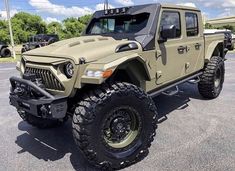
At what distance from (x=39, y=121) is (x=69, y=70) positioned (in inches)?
62.1

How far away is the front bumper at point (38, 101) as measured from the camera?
3.28 meters

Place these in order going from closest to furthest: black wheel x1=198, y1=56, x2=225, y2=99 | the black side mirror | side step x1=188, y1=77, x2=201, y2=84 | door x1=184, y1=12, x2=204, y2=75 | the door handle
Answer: the black side mirror → the door handle → door x1=184, y1=12, x2=204, y2=75 → side step x1=188, y1=77, x2=201, y2=84 → black wheel x1=198, y1=56, x2=225, y2=99

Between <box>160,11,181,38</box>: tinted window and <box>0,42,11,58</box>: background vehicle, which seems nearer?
<box>160,11,181,38</box>: tinted window

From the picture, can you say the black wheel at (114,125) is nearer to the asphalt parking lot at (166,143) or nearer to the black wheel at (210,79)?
the asphalt parking lot at (166,143)

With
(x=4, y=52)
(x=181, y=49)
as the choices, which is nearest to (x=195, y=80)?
(x=181, y=49)

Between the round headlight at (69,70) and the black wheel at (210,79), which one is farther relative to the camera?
the black wheel at (210,79)

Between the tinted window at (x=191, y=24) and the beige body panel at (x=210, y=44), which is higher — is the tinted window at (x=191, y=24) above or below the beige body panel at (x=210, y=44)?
above

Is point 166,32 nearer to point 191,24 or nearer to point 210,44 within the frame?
point 191,24

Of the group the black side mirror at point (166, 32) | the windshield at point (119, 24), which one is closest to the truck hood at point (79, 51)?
the black side mirror at point (166, 32)

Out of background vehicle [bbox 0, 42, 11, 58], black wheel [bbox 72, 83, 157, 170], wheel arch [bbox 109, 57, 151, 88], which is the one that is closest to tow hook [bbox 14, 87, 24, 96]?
black wheel [bbox 72, 83, 157, 170]

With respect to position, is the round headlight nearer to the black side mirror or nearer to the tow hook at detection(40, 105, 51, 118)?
the tow hook at detection(40, 105, 51, 118)

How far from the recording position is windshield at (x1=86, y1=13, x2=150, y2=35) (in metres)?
4.58

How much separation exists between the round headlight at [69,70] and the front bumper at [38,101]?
298 mm

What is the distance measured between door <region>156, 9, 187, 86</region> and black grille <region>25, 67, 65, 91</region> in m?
1.59
